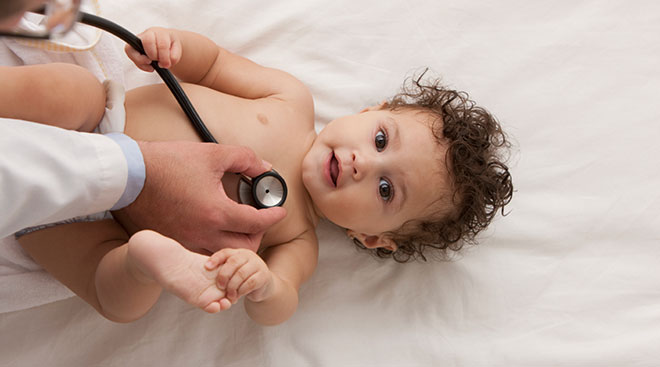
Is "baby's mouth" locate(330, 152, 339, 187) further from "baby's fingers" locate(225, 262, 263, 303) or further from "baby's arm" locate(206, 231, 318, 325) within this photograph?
"baby's fingers" locate(225, 262, 263, 303)

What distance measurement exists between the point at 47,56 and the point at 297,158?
0.56 meters

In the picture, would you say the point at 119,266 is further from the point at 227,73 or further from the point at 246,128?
the point at 227,73

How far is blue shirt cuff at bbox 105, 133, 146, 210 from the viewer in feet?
3.09

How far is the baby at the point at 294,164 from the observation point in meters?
1.09

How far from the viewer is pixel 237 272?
925 millimetres

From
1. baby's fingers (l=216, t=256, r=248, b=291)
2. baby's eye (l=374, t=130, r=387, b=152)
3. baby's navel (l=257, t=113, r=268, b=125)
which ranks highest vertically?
baby's eye (l=374, t=130, r=387, b=152)

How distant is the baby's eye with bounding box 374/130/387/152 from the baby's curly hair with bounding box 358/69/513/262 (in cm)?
10

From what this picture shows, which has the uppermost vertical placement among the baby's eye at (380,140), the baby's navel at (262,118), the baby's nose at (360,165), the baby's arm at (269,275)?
the baby's eye at (380,140)

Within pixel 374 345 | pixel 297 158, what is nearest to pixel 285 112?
pixel 297 158

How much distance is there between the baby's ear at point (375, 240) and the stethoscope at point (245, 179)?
0.87 feet

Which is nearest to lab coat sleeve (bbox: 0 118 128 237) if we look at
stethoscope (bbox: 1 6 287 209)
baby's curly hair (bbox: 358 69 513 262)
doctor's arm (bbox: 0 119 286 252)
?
doctor's arm (bbox: 0 119 286 252)

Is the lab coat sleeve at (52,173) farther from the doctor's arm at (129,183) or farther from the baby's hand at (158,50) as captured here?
the baby's hand at (158,50)

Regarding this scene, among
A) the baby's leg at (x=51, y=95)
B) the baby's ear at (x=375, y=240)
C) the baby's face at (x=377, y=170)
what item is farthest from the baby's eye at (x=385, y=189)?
the baby's leg at (x=51, y=95)

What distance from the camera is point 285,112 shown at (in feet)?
4.29
